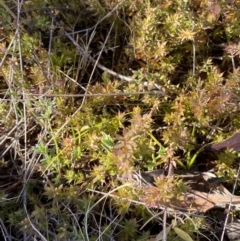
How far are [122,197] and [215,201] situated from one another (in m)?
0.32

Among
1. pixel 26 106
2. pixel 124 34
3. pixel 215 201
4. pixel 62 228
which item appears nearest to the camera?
pixel 62 228

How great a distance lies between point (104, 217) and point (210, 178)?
1.27 feet

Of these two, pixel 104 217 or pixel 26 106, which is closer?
pixel 104 217

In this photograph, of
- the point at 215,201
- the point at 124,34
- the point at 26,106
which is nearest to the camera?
the point at 215,201

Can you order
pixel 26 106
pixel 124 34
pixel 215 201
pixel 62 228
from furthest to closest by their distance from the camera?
1. pixel 124 34
2. pixel 26 106
3. pixel 215 201
4. pixel 62 228

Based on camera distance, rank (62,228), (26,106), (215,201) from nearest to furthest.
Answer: (62,228) → (215,201) → (26,106)

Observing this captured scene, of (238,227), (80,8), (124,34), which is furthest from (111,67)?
(238,227)

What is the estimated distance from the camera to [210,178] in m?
1.81

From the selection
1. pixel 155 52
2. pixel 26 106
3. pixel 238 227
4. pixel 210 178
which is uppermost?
pixel 155 52

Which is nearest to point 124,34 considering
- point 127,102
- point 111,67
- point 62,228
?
point 111,67

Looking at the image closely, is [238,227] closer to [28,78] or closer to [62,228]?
[62,228]

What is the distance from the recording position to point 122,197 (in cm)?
170

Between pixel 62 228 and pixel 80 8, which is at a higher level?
pixel 80 8

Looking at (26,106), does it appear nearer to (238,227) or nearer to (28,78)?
(28,78)
